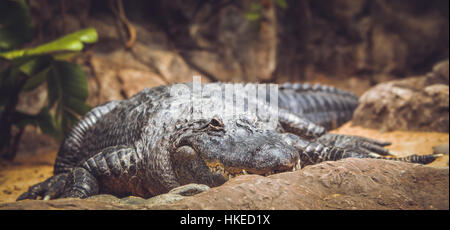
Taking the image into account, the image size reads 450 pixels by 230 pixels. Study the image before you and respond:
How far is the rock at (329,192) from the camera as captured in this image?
1427mm

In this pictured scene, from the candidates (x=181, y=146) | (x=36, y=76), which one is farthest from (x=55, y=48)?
(x=181, y=146)

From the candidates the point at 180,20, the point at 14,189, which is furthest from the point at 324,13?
the point at 14,189

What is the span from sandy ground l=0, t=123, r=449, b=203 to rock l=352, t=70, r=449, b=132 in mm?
148

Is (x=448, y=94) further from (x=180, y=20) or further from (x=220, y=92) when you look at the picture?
(x=180, y=20)

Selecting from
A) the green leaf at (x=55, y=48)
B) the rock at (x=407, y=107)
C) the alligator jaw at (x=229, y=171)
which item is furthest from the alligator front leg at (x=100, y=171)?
the rock at (x=407, y=107)

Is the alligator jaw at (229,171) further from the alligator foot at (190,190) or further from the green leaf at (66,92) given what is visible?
the green leaf at (66,92)

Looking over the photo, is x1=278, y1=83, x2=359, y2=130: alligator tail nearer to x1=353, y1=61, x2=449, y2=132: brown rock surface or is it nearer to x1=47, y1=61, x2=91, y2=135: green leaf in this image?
x1=353, y1=61, x2=449, y2=132: brown rock surface

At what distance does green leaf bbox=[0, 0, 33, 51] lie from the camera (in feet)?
13.5

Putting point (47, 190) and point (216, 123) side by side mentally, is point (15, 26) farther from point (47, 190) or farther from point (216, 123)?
point (216, 123)

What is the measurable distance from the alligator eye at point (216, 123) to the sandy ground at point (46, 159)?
146 cm

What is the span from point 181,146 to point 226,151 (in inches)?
18.9

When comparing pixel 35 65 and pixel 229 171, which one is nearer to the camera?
pixel 229 171

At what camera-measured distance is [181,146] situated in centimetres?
241

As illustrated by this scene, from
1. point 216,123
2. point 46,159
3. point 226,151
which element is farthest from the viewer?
point 46,159
